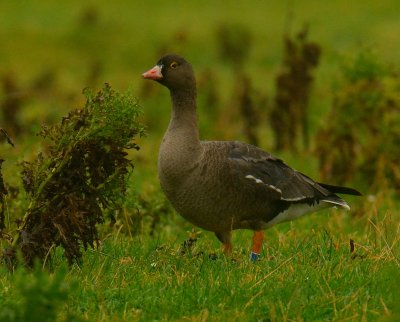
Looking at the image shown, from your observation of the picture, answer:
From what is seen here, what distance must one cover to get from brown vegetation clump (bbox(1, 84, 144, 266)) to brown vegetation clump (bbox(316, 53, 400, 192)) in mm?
6475

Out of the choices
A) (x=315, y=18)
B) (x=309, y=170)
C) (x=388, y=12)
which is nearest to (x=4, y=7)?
(x=315, y=18)

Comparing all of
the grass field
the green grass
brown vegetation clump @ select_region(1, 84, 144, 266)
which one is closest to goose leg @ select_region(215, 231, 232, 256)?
the grass field

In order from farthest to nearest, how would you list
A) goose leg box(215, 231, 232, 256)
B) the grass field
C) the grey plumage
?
goose leg box(215, 231, 232, 256) < the grey plumage < the grass field

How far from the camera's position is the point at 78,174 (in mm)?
7098

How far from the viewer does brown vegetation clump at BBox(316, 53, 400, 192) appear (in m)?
13.2

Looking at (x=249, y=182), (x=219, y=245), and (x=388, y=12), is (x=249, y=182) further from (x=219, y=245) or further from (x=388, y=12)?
(x=388, y=12)

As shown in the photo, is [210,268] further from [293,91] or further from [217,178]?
[293,91]

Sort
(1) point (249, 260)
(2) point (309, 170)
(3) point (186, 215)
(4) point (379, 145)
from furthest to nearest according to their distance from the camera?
1. (2) point (309, 170)
2. (4) point (379, 145)
3. (3) point (186, 215)
4. (1) point (249, 260)

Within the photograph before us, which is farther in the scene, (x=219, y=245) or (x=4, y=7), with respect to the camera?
(x=4, y=7)

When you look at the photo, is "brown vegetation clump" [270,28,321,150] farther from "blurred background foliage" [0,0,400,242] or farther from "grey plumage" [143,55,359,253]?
"grey plumage" [143,55,359,253]

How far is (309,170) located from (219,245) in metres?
6.07

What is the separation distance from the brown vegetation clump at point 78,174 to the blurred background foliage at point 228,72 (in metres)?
0.77

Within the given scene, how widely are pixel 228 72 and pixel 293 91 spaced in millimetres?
17147

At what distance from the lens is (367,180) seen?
1351 centimetres
